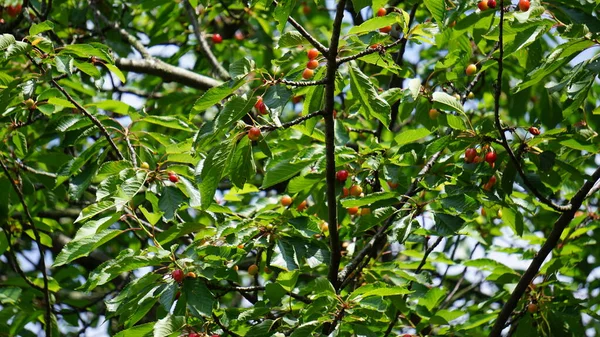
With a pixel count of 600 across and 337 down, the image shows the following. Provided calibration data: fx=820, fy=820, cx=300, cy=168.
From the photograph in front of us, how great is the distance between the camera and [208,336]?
9.21ft

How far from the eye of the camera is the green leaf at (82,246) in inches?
112

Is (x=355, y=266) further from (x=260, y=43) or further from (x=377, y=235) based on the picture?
(x=260, y=43)

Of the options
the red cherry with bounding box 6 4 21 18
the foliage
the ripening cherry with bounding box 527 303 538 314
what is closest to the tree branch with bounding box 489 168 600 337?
the foliage

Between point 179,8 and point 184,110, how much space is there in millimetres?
699

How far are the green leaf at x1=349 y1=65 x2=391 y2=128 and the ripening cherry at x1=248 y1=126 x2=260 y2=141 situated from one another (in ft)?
1.31

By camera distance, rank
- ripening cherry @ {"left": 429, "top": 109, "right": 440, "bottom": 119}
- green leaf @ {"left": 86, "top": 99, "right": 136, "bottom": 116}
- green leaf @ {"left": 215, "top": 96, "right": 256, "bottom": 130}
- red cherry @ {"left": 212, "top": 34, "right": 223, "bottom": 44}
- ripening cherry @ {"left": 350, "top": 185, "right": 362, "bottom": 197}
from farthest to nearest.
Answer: red cherry @ {"left": 212, "top": 34, "right": 223, "bottom": 44}, green leaf @ {"left": 86, "top": 99, "right": 136, "bottom": 116}, ripening cherry @ {"left": 429, "top": 109, "right": 440, "bottom": 119}, ripening cherry @ {"left": 350, "top": 185, "right": 362, "bottom": 197}, green leaf @ {"left": 215, "top": 96, "right": 256, "bottom": 130}

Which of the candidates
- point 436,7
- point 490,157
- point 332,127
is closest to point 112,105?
point 332,127

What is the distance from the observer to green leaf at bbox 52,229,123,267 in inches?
112

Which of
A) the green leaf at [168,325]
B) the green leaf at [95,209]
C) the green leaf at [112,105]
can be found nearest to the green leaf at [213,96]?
the green leaf at [95,209]

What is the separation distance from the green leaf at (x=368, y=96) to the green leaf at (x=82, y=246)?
0.96 m

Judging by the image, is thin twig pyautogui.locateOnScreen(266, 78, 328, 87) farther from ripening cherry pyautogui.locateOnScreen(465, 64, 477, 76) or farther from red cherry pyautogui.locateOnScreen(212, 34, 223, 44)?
red cherry pyautogui.locateOnScreen(212, 34, 223, 44)

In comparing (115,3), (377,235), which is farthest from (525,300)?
(115,3)

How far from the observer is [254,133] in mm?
2432

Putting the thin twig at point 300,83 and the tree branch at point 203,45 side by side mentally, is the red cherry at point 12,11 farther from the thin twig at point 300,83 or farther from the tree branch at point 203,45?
the thin twig at point 300,83
